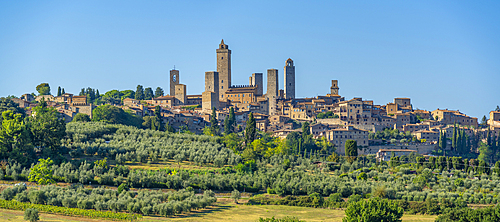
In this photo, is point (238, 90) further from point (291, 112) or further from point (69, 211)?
point (69, 211)

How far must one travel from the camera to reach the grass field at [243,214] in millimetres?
32625

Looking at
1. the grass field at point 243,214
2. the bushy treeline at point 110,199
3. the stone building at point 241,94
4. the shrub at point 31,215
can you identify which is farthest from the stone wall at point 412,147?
the shrub at point 31,215

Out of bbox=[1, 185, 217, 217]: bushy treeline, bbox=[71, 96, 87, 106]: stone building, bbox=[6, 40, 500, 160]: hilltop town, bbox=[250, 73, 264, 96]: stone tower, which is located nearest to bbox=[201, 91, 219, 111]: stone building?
bbox=[6, 40, 500, 160]: hilltop town

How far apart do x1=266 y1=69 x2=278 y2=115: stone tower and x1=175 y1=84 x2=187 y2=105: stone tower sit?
1300 cm

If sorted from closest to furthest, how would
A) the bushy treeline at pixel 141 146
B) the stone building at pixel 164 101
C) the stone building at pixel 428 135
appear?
1. the bushy treeline at pixel 141 146
2. the stone building at pixel 428 135
3. the stone building at pixel 164 101

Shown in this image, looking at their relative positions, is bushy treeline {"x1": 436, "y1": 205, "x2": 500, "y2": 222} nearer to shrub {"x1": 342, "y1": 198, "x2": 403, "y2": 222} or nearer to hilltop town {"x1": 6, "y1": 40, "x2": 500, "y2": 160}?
shrub {"x1": 342, "y1": 198, "x2": 403, "y2": 222}

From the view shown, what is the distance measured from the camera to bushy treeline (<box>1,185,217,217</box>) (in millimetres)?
34906

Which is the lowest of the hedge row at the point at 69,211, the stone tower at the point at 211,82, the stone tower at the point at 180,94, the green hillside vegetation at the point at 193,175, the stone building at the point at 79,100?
the hedge row at the point at 69,211

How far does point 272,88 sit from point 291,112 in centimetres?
770

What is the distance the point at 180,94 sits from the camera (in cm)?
10019

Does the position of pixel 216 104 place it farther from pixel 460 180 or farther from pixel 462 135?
pixel 460 180

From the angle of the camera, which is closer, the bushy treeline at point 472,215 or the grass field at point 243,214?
the bushy treeline at point 472,215

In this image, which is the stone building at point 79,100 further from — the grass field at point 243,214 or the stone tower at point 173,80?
the grass field at point 243,214

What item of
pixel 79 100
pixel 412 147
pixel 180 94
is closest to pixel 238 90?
pixel 180 94
